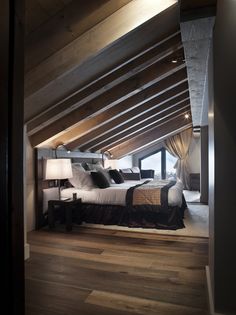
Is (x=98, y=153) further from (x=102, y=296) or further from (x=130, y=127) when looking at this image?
(x=102, y=296)

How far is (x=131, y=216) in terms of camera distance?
4.27m


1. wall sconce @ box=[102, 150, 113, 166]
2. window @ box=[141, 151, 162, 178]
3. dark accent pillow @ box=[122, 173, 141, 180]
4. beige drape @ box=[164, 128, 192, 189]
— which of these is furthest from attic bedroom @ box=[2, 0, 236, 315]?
window @ box=[141, 151, 162, 178]

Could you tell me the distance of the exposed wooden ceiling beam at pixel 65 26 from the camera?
6.56ft

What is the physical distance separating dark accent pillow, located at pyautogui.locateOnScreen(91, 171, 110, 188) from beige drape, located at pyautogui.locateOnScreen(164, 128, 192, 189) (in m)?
4.94

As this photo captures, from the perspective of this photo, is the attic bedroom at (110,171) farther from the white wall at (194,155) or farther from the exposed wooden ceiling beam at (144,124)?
the white wall at (194,155)

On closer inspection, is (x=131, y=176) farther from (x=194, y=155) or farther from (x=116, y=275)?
(x=116, y=275)

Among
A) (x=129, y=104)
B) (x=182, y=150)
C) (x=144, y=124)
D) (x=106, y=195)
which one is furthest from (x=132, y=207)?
(x=182, y=150)

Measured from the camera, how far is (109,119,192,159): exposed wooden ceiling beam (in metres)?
7.68

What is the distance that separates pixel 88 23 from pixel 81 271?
2499 millimetres

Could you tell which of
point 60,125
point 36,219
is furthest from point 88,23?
point 36,219

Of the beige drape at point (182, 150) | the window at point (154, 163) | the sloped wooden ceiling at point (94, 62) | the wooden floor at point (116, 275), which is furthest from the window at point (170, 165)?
the wooden floor at point (116, 275)

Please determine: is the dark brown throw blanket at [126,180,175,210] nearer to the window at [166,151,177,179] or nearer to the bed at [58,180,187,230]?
the bed at [58,180,187,230]

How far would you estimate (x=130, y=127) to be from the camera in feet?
19.8
